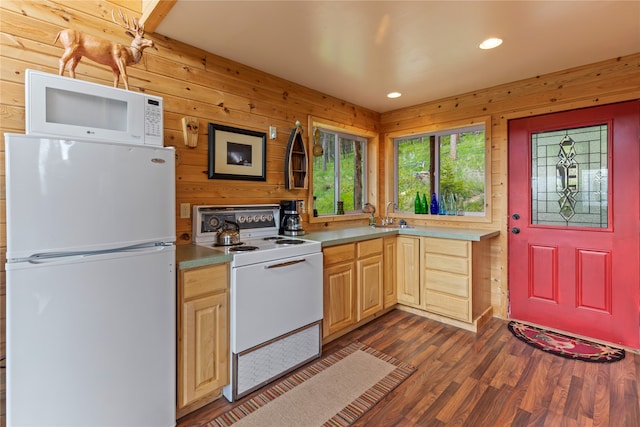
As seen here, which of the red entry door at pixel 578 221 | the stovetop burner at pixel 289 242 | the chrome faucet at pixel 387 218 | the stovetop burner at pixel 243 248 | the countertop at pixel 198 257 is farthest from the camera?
the chrome faucet at pixel 387 218

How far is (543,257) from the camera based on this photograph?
2939 millimetres

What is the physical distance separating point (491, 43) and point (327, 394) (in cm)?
271

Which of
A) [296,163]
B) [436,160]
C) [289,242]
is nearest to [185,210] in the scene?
[289,242]

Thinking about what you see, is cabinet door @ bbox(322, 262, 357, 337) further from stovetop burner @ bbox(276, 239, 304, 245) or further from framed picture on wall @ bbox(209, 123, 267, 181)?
framed picture on wall @ bbox(209, 123, 267, 181)

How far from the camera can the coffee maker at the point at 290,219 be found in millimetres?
2785

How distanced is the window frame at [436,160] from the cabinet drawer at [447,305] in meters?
0.90

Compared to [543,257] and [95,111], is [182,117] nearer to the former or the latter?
[95,111]

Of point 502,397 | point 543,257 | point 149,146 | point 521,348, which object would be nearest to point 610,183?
point 543,257

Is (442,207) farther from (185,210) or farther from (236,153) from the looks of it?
(185,210)

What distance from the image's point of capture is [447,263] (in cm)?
301

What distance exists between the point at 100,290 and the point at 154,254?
26 centimetres

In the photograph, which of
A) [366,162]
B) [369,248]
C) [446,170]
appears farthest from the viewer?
[366,162]

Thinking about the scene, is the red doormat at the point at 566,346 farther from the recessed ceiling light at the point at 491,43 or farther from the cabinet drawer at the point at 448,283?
the recessed ceiling light at the point at 491,43

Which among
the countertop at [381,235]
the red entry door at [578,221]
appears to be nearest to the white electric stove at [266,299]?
the countertop at [381,235]
